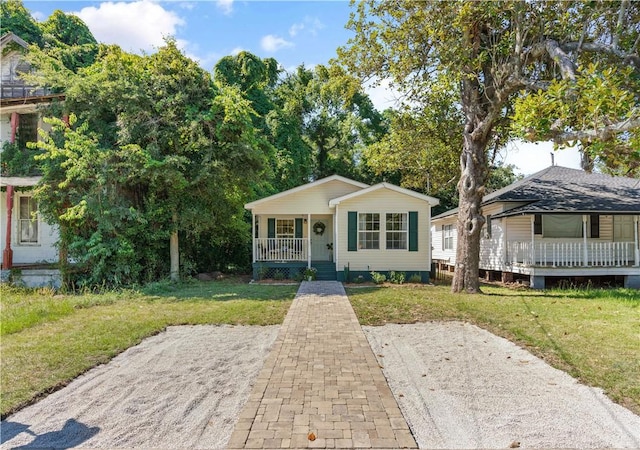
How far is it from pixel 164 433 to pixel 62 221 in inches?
470

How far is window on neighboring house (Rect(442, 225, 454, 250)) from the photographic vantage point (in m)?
21.4

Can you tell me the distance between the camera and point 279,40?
10297 mm

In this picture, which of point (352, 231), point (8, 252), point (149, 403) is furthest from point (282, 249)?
point (149, 403)

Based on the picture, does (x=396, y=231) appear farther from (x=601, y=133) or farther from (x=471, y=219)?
(x=601, y=133)

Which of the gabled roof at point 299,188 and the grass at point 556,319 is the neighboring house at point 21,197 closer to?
the gabled roof at point 299,188

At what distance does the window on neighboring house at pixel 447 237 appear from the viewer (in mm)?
21438

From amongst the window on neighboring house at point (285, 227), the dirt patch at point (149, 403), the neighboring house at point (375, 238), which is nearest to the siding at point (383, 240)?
the neighboring house at point (375, 238)

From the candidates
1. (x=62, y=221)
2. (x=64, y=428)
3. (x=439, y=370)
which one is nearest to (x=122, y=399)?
(x=64, y=428)

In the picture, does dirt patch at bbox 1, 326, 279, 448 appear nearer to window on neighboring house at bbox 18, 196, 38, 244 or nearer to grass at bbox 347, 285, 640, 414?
grass at bbox 347, 285, 640, 414

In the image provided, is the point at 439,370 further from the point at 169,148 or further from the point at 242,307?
the point at 169,148

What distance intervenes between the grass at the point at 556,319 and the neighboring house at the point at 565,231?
6.51 ft

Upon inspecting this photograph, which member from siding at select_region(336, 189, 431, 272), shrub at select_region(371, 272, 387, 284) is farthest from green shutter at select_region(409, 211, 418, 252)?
shrub at select_region(371, 272, 387, 284)

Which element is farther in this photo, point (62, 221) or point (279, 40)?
point (62, 221)

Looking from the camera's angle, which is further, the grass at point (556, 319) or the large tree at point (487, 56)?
the large tree at point (487, 56)
